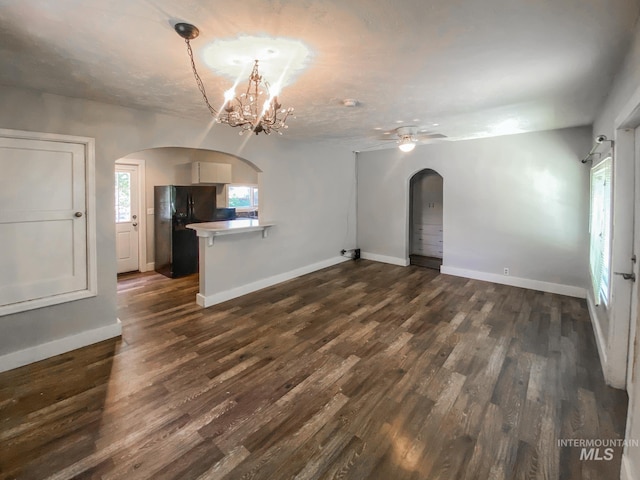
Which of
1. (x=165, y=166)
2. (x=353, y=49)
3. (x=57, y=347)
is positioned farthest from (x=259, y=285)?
(x=353, y=49)

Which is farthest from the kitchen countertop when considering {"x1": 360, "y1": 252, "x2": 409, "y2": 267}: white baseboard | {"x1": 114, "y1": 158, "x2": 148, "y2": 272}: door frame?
{"x1": 360, "y1": 252, "x2": 409, "y2": 267}: white baseboard

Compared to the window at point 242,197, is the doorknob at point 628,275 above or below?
below

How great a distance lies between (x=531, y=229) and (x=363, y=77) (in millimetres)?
3856

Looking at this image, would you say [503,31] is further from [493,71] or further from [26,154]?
[26,154]

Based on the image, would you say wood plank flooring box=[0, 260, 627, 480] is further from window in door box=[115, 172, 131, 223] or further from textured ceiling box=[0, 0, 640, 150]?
window in door box=[115, 172, 131, 223]

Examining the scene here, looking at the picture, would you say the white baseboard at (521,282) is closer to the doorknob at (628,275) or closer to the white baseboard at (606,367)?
the white baseboard at (606,367)

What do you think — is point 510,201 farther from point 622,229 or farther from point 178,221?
point 178,221

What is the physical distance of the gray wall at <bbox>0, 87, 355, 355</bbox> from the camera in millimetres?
2730

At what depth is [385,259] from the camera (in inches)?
255

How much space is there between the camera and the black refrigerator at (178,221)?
5430mm

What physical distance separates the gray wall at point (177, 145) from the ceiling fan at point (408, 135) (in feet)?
4.73

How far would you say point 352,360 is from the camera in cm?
275

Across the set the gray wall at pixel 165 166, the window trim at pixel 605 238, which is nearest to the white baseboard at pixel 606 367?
the window trim at pixel 605 238

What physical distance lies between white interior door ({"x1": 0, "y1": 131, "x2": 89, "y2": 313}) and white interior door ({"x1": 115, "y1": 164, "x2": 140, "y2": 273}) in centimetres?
287
